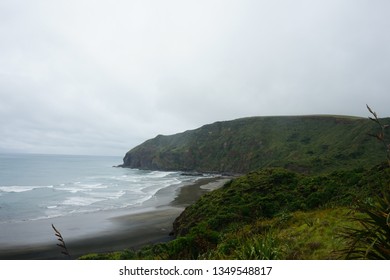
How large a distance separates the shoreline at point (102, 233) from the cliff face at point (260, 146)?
4413 cm

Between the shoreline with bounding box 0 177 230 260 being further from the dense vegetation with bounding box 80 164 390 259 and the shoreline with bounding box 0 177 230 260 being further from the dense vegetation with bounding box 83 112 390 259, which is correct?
the dense vegetation with bounding box 80 164 390 259

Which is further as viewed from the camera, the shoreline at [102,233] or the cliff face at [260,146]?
the cliff face at [260,146]

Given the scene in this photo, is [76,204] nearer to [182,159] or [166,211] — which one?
[166,211]

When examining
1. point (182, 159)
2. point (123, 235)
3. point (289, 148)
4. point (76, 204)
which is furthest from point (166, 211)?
point (182, 159)

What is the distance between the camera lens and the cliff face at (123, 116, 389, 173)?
68500 millimetres

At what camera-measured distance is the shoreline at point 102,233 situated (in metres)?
18.6

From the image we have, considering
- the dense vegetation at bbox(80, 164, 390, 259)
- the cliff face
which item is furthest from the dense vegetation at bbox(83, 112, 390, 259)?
the cliff face

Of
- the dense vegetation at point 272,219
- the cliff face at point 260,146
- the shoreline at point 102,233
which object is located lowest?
the shoreline at point 102,233

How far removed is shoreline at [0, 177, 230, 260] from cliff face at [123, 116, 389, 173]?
44134mm

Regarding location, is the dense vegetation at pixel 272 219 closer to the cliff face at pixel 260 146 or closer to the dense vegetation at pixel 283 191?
the dense vegetation at pixel 283 191

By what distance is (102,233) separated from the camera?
75.7 ft

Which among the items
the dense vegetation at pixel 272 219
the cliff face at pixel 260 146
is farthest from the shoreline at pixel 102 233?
the cliff face at pixel 260 146
